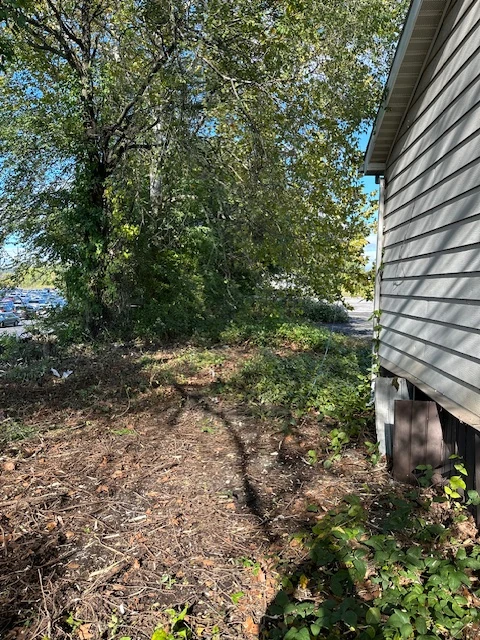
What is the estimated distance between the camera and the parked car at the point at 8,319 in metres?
17.4

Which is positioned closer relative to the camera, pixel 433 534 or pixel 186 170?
pixel 433 534

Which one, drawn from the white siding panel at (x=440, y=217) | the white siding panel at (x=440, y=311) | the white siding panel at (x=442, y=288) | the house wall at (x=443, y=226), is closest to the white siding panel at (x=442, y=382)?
the house wall at (x=443, y=226)

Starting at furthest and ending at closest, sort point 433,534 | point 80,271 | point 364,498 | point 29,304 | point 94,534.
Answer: point 29,304, point 80,271, point 364,498, point 94,534, point 433,534

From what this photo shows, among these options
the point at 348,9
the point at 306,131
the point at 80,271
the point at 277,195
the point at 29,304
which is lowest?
the point at 29,304

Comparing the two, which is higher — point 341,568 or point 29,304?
point 29,304

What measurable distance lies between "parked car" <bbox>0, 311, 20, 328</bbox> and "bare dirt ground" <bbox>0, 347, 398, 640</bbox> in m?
13.0

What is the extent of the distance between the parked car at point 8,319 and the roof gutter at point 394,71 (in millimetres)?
15602

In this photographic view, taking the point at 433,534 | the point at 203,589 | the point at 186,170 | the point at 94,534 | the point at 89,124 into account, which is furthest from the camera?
the point at 89,124

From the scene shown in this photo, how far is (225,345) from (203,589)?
24.8 feet

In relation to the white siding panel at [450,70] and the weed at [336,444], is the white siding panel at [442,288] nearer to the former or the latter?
the white siding panel at [450,70]

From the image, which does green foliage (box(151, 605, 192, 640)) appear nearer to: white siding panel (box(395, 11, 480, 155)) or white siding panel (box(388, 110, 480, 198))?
white siding panel (box(388, 110, 480, 198))

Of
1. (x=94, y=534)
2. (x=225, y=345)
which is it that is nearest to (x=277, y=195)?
(x=225, y=345)

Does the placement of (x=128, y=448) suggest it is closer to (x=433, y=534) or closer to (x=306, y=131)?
(x=433, y=534)

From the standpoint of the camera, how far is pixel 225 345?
10.1 m
